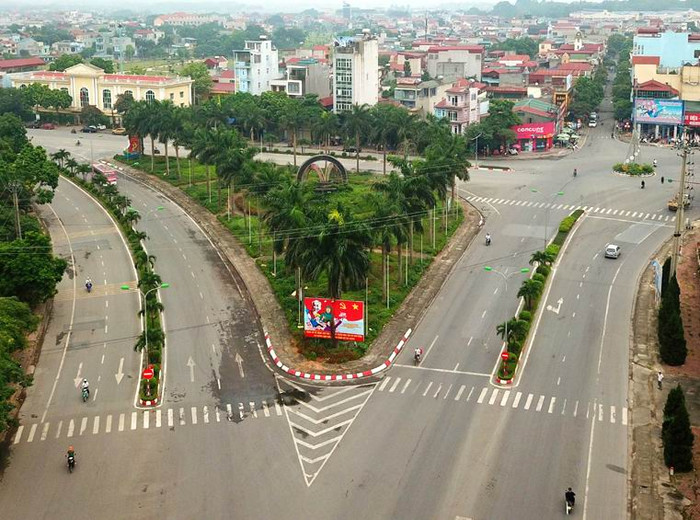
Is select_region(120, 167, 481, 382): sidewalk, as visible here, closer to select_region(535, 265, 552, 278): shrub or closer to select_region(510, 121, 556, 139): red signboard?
select_region(535, 265, 552, 278): shrub

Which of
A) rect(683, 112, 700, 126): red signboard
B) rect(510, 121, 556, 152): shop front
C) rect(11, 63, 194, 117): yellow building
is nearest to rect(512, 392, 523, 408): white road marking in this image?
rect(510, 121, 556, 152): shop front

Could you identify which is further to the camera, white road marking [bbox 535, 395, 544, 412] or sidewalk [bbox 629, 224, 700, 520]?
white road marking [bbox 535, 395, 544, 412]

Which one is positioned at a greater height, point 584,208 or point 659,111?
point 659,111

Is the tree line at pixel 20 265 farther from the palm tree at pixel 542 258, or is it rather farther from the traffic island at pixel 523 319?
the palm tree at pixel 542 258

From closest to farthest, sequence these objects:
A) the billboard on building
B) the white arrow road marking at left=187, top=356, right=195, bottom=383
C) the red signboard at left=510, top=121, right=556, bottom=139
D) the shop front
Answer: the white arrow road marking at left=187, top=356, right=195, bottom=383, the red signboard at left=510, top=121, right=556, bottom=139, the shop front, the billboard on building

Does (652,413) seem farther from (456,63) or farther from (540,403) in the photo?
(456,63)

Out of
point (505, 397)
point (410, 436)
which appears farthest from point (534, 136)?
point (410, 436)

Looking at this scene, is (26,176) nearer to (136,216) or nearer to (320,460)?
(136,216)
